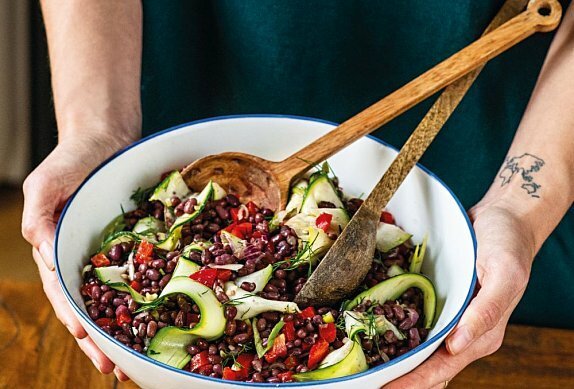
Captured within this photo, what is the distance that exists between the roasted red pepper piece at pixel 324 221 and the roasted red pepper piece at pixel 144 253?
376 millimetres

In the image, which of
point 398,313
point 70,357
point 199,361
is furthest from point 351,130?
point 70,357

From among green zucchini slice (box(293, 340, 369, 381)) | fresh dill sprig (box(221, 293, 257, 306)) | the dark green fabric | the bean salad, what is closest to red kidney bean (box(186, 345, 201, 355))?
the bean salad

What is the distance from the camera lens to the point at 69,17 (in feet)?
7.19

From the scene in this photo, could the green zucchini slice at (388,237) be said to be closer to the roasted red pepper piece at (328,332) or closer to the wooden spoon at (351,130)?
the wooden spoon at (351,130)

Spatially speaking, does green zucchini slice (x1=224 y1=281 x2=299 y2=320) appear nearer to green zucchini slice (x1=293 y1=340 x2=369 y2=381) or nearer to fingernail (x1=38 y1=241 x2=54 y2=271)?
green zucchini slice (x1=293 y1=340 x2=369 y2=381)

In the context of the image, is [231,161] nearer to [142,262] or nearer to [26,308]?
[142,262]

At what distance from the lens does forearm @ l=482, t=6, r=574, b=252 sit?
6.61 ft

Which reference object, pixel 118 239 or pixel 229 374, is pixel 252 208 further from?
pixel 229 374

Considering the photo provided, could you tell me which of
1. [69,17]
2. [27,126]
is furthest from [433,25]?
[27,126]

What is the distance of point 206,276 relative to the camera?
1679 millimetres

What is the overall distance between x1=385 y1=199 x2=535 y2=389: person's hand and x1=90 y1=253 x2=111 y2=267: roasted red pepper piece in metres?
0.69

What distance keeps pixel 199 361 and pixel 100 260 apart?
1.28ft

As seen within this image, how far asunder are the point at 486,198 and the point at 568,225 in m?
0.56

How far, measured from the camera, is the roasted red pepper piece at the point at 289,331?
163 cm
